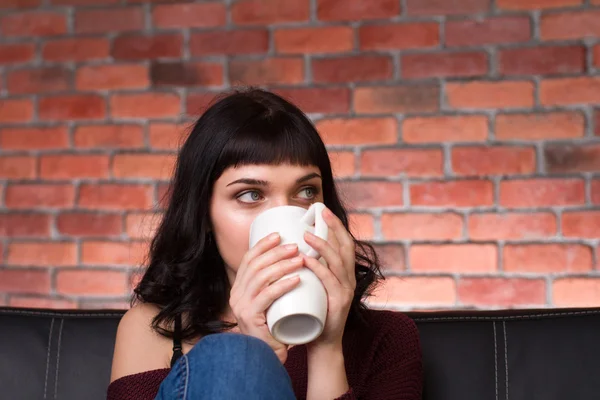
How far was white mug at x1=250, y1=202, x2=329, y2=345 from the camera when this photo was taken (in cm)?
84

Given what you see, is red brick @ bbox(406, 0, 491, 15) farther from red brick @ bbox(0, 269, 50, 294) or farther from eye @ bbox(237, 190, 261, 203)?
red brick @ bbox(0, 269, 50, 294)

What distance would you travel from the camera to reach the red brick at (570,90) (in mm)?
1718

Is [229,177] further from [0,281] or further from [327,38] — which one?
[0,281]

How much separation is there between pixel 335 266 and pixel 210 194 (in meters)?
0.38

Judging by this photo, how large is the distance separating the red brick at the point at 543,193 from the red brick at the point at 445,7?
0.43 metres

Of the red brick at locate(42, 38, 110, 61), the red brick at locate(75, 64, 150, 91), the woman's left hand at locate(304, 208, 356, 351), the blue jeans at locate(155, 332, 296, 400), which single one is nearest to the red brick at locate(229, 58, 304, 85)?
the red brick at locate(75, 64, 150, 91)

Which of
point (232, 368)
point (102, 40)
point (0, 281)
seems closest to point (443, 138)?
point (102, 40)

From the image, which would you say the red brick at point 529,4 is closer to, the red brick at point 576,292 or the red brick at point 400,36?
the red brick at point 400,36

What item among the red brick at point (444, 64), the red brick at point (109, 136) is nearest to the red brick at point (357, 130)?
the red brick at point (444, 64)

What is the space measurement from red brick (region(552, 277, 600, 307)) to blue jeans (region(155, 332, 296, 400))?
106 centimetres

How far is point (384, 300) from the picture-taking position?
1.80m

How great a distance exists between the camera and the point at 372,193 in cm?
180

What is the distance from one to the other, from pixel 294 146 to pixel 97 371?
21.9 inches

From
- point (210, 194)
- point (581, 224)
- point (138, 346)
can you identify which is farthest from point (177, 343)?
point (581, 224)
